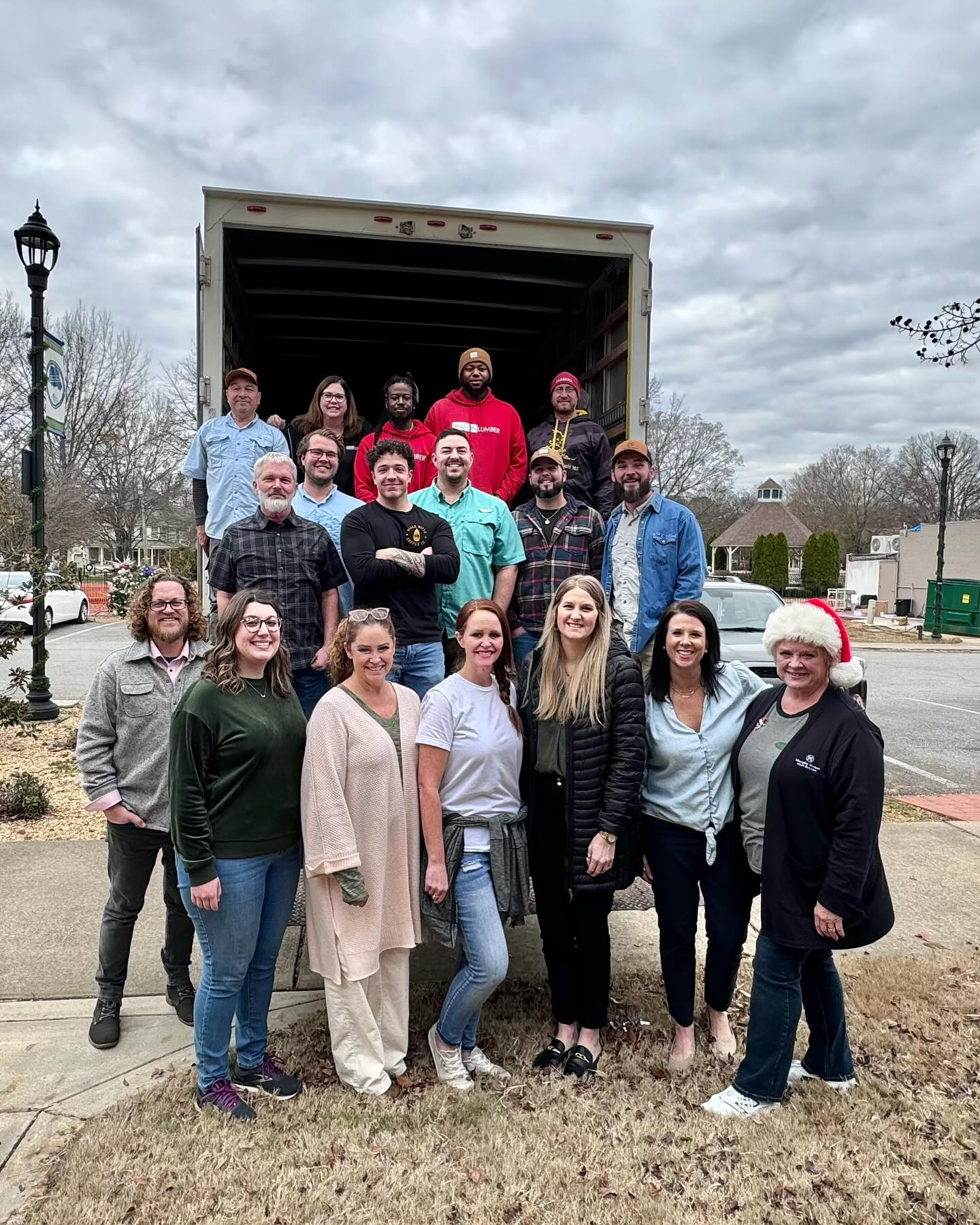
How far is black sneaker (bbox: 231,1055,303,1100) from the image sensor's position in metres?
2.80

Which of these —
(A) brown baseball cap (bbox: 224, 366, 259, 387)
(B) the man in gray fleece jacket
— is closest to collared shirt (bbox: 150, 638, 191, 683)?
(B) the man in gray fleece jacket

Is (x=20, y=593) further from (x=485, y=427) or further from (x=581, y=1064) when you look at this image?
(x=581, y=1064)

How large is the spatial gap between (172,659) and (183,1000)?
137 centimetres

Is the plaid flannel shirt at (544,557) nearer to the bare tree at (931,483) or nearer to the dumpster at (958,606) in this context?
the dumpster at (958,606)

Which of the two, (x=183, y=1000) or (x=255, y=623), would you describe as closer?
(x=255, y=623)

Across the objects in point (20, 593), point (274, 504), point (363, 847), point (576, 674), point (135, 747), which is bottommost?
point (363, 847)

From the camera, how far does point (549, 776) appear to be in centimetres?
293

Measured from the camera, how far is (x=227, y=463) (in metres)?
4.36

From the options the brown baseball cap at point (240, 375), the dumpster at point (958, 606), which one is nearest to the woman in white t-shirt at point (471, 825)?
the brown baseball cap at point (240, 375)

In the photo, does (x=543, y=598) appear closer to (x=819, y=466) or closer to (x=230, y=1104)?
(x=230, y=1104)

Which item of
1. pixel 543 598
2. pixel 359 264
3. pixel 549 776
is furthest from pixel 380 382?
pixel 549 776

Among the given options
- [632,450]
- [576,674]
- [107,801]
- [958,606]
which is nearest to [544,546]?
[632,450]

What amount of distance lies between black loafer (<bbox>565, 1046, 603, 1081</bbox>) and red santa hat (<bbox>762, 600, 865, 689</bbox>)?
5.23 ft

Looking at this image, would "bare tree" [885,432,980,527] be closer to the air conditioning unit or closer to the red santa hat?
the air conditioning unit
